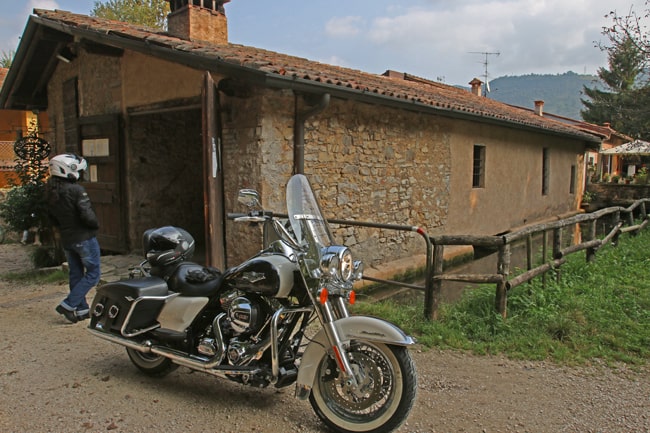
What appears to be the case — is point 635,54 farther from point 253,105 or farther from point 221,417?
→ point 221,417

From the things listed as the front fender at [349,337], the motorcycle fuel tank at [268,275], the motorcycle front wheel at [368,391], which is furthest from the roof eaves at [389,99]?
the motorcycle front wheel at [368,391]

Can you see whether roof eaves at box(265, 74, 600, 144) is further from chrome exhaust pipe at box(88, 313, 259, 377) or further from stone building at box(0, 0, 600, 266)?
chrome exhaust pipe at box(88, 313, 259, 377)

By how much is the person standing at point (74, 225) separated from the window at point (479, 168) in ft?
27.6

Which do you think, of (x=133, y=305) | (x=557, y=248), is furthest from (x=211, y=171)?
(x=557, y=248)

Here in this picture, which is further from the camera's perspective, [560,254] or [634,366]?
[560,254]

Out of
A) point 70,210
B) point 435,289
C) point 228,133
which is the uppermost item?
point 228,133

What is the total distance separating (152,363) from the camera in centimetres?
352

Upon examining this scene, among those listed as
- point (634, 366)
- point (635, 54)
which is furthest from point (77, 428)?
point (635, 54)

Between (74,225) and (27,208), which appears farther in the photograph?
(27,208)

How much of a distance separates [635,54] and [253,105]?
9989 mm

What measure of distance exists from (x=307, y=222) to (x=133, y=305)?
137 cm

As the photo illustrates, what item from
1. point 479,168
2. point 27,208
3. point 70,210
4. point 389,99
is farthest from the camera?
point 479,168

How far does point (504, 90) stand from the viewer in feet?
538

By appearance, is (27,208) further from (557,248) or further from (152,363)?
(557,248)
